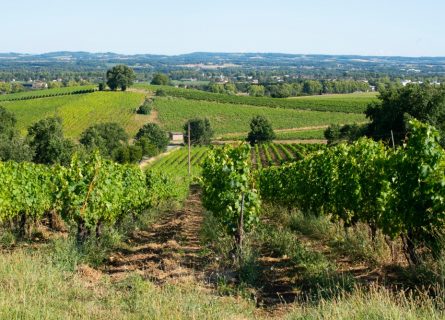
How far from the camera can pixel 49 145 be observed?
57.9m

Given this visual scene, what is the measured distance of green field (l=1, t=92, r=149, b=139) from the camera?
89.2 meters

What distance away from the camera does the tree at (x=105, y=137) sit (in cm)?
6836

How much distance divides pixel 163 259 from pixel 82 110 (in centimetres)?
9190

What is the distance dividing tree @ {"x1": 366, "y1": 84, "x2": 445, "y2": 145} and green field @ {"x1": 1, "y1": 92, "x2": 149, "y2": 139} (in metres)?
49.4

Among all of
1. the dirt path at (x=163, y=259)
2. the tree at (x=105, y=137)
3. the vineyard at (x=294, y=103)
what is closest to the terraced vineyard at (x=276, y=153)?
the tree at (x=105, y=137)

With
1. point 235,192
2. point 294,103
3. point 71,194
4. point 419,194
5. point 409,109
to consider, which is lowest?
point 294,103

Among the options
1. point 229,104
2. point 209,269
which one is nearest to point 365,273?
point 209,269

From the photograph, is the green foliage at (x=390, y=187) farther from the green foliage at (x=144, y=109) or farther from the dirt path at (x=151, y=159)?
the green foliage at (x=144, y=109)

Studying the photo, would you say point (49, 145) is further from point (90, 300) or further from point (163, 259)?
point (90, 300)

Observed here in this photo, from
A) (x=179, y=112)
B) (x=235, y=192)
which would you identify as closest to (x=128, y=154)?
(x=179, y=112)

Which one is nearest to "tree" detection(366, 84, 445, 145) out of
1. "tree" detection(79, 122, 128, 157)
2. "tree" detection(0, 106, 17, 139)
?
"tree" detection(79, 122, 128, 157)

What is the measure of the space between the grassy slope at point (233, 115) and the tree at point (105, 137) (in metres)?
16.8

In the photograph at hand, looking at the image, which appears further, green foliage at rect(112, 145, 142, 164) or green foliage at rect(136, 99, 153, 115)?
green foliage at rect(136, 99, 153, 115)

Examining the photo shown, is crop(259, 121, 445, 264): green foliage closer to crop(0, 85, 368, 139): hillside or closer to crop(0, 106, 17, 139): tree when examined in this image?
crop(0, 106, 17, 139): tree
